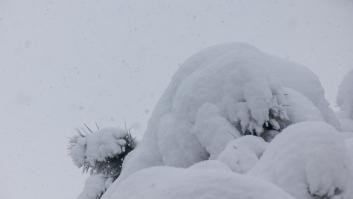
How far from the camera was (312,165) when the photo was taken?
250 centimetres

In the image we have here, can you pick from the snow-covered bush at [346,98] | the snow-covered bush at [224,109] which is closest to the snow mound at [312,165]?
the snow-covered bush at [224,109]

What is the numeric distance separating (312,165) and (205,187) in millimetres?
1072

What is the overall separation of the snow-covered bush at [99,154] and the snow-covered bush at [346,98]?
3.27 metres

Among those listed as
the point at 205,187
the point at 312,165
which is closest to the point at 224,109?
the point at 312,165

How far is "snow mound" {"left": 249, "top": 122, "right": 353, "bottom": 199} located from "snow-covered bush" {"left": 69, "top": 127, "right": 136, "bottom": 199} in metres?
3.85

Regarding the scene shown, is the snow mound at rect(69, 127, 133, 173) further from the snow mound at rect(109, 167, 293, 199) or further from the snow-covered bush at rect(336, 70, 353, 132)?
the snow mound at rect(109, 167, 293, 199)

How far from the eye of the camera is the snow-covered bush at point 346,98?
7.07 m

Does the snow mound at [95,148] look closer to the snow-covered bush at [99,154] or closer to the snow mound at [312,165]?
the snow-covered bush at [99,154]

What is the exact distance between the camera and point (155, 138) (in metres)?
5.82

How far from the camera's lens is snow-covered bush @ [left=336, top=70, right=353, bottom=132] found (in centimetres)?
707

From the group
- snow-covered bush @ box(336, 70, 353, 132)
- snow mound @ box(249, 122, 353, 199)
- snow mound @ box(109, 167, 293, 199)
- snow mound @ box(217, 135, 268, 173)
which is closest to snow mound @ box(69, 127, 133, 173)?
snow mound @ box(217, 135, 268, 173)

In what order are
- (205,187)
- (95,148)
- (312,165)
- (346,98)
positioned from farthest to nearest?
(346,98) < (95,148) < (312,165) < (205,187)

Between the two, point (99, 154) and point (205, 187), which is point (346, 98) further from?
point (205, 187)

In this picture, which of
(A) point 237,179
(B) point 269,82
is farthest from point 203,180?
(B) point 269,82
